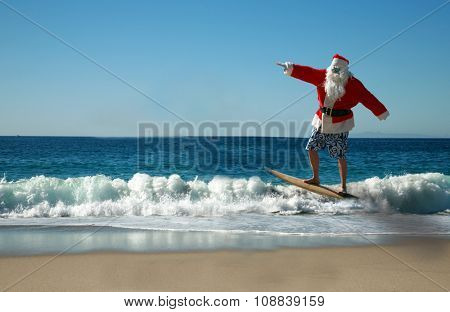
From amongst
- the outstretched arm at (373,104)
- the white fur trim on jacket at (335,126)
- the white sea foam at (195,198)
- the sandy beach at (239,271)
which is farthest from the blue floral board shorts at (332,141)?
the white sea foam at (195,198)

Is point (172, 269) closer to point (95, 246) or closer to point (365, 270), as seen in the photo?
point (95, 246)

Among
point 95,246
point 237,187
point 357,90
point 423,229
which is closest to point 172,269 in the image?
point 95,246

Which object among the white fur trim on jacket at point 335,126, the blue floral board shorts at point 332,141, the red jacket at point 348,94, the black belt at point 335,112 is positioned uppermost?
the red jacket at point 348,94

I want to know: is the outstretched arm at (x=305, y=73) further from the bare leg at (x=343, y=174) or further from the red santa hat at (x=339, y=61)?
the bare leg at (x=343, y=174)

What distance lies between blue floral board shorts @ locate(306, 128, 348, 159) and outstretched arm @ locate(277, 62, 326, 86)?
1.91 ft

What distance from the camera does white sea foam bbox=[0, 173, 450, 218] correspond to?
245 inches

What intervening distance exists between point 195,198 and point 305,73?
369 centimetres

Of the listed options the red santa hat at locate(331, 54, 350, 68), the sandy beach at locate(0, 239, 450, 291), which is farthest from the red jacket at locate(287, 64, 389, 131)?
the sandy beach at locate(0, 239, 450, 291)

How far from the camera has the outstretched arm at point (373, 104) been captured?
4.61 meters

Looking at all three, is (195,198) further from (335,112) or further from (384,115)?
(384,115)

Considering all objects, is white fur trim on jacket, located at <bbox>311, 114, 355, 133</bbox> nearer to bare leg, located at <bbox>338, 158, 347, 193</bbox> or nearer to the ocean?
bare leg, located at <bbox>338, 158, 347, 193</bbox>

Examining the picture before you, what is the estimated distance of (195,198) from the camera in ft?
25.1

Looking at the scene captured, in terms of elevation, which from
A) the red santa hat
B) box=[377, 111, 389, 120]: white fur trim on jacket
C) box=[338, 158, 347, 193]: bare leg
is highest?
the red santa hat

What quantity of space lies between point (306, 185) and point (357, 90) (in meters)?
1.28
